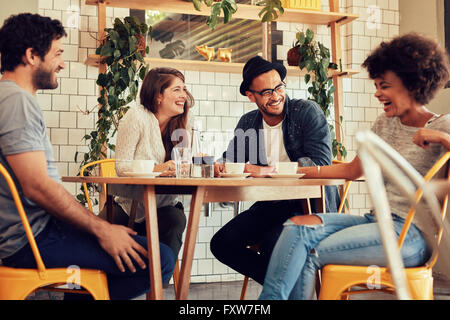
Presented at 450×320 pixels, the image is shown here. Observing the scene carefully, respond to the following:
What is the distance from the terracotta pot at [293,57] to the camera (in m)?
4.09

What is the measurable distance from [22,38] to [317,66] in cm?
263

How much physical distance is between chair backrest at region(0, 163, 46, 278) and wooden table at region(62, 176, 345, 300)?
282 millimetres

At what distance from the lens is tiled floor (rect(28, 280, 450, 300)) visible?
3.49 meters

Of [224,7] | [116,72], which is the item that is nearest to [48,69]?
[116,72]

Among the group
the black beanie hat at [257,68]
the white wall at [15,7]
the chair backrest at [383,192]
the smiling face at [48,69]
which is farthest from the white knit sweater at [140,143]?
the chair backrest at [383,192]

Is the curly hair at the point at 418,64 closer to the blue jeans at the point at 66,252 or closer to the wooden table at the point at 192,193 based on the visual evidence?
the wooden table at the point at 192,193

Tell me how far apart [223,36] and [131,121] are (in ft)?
5.55

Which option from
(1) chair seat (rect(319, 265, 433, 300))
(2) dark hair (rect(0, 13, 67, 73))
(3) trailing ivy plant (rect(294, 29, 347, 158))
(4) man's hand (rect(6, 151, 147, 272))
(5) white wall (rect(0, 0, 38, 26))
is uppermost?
(5) white wall (rect(0, 0, 38, 26))

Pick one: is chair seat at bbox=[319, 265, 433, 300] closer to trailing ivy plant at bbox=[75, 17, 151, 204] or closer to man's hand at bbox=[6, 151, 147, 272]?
man's hand at bbox=[6, 151, 147, 272]

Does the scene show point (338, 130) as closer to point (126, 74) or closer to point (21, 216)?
point (126, 74)

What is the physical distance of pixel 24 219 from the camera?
1541 mm

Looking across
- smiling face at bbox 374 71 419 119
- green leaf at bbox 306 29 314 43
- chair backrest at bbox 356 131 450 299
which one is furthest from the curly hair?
green leaf at bbox 306 29 314 43

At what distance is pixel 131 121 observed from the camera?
9.17ft
